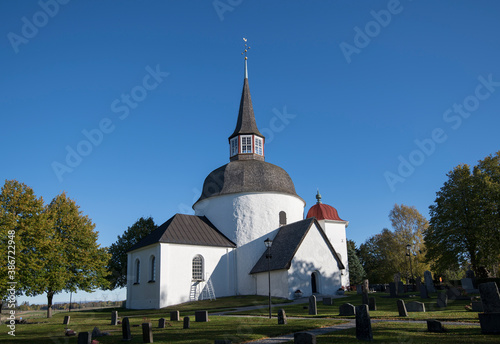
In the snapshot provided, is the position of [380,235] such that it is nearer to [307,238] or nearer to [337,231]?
[337,231]

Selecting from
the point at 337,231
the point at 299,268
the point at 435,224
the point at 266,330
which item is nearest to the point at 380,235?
the point at 337,231

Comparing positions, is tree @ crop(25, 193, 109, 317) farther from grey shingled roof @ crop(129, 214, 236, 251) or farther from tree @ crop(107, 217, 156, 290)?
tree @ crop(107, 217, 156, 290)

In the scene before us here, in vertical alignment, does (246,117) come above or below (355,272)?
above

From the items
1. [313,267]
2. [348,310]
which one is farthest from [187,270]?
[348,310]

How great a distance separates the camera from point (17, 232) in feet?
83.1

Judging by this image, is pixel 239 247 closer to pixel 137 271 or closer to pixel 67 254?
pixel 137 271

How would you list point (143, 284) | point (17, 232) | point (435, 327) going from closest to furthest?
point (435, 327)
point (17, 232)
point (143, 284)

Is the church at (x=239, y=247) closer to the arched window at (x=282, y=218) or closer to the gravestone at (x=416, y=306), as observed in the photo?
the arched window at (x=282, y=218)

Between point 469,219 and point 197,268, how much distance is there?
24402 millimetres

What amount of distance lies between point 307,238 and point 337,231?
17.1 meters

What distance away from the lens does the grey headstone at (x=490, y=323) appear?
10.2 meters

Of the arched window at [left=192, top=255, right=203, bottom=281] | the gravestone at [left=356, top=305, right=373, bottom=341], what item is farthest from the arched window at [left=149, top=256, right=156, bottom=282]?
the gravestone at [left=356, top=305, right=373, bottom=341]

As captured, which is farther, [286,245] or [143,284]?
[143,284]

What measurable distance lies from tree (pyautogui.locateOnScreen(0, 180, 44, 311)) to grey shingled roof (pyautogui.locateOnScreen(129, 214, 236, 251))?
887 cm
